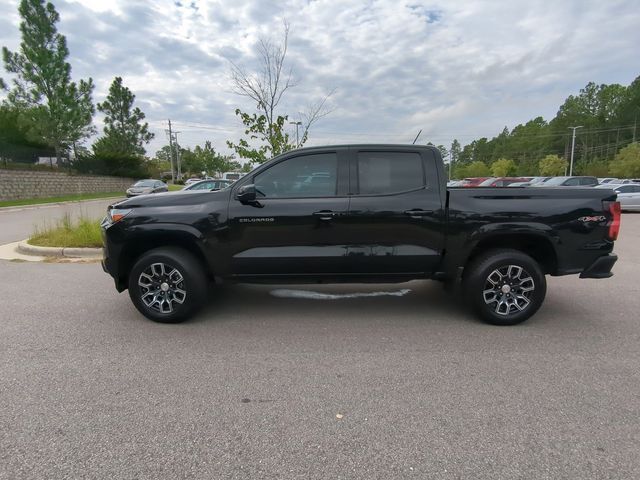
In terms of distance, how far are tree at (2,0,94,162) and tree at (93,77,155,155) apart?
1719cm

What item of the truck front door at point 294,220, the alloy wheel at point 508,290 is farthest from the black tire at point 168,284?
the alloy wheel at point 508,290

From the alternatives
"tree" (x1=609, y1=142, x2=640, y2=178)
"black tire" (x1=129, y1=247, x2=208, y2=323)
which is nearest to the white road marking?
"black tire" (x1=129, y1=247, x2=208, y2=323)

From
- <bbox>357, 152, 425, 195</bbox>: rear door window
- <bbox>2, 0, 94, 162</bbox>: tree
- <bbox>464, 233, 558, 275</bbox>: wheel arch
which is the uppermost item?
<bbox>2, 0, 94, 162</bbox>: tree

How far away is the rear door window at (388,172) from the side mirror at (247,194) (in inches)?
45.1

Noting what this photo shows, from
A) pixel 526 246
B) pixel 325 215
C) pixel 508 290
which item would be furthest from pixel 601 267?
pixel 325 215

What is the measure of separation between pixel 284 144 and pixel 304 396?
33.5 ft

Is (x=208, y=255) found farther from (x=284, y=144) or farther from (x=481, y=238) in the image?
(x=284, y=144)

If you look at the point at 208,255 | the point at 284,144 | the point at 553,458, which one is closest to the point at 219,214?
the point at 208,255

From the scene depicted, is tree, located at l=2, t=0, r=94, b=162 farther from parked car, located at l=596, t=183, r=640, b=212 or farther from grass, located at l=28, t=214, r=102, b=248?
parked car, located at l=596, t=183, r=640, b=212

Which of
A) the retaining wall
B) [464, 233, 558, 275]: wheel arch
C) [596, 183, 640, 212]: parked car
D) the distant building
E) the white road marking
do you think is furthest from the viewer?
the distant building

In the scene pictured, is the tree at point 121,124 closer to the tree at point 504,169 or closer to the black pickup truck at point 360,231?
the black pickup truck at point 360,231

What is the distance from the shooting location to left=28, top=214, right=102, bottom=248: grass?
8375 mm

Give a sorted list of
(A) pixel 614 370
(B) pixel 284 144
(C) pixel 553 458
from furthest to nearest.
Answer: (B) pixel 284 144, (A) pixel 614 370, (C) pixel 553 458

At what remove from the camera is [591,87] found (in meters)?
84.9
